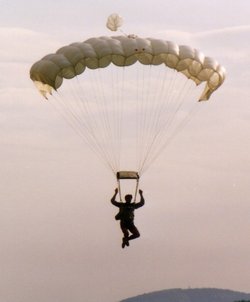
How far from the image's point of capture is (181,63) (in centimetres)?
3306

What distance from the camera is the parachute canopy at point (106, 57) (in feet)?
104

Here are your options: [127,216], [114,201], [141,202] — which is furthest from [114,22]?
[127,216]

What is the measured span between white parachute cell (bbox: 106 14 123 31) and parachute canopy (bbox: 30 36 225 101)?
2.46 feet

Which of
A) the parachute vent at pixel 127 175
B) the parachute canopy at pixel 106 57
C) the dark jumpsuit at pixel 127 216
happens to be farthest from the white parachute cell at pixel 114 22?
the dark jumpsuit at pixel 127 216

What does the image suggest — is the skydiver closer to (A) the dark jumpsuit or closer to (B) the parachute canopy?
(A) the dark jumpsuit

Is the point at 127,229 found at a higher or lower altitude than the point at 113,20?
lower

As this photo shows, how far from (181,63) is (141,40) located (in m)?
1.82

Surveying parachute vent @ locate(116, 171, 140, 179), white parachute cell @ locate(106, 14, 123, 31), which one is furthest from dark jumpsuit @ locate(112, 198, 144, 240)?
white parachute cell @ locate(106, 14, 123, 31)

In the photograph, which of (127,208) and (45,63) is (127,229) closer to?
(127,208)

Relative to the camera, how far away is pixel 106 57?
104 feet

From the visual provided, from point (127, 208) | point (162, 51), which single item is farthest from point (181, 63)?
point (127, 208)

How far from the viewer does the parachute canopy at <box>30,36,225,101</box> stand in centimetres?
3172

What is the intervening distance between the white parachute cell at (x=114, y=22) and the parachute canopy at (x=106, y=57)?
0.75 m

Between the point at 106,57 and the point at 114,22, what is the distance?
4.32 ft
